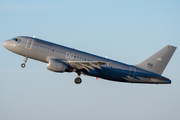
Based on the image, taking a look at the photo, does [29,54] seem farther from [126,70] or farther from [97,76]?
[126,70]

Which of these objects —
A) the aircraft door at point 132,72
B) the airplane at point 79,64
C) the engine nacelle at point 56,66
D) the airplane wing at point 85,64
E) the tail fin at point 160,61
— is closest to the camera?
the airplane wing at point 85,64

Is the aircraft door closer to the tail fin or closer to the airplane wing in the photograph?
the tail fin

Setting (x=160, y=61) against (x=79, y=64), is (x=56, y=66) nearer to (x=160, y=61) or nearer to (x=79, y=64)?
(x=79, y=64)

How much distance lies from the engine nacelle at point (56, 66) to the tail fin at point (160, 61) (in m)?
14.2

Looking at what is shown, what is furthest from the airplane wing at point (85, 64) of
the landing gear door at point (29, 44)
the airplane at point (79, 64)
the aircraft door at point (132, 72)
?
the landing gear door at point (29, 44)

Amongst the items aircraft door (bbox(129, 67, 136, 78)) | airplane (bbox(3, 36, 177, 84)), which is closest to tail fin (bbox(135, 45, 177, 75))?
airplane (bbox(3, 36, 177, 84))

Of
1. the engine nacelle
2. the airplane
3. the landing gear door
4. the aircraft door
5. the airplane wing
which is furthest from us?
the aircraft door

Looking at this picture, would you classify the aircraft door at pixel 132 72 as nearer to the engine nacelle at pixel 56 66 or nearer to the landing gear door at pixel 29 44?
the engine nacelle at pixel 56 66

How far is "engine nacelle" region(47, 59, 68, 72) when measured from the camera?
44875 mm

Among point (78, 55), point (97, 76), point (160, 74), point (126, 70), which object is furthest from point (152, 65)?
point (78, 55)

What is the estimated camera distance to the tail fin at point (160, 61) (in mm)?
51219

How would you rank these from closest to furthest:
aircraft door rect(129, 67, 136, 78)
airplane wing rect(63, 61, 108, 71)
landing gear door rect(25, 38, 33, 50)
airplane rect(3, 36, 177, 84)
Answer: airplane wing rect(63, 61, 108, 71) → airplane rect(3, 36, 177, 84) → landing gear door rect(25, 38, 33, 50) → aircraft door rect(129, 67, 136, 78)

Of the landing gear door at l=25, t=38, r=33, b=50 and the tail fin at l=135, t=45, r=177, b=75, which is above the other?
the tail fin at l=135, t=45, r=177, b=75

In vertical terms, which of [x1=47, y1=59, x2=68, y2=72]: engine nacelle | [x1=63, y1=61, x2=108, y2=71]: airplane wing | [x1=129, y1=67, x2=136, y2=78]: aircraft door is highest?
[x1=129, y1=67, x2=136, y2=78]: aircraft door
